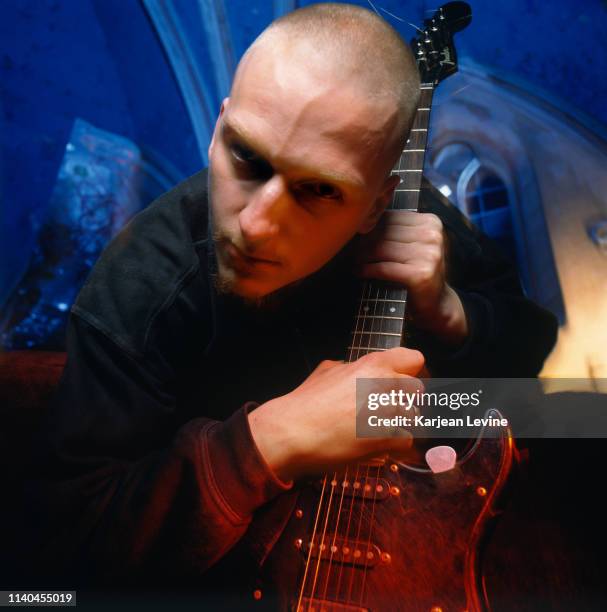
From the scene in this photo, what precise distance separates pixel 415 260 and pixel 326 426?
0.99ft

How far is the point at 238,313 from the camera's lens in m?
0.90

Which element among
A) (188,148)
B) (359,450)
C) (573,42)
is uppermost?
(573,42)

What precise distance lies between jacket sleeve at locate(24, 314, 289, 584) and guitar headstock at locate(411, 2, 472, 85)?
66 cm

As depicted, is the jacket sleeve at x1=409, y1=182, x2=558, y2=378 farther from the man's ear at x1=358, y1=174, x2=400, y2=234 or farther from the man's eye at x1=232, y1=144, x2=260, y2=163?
the man's eye at x1=232, y1=144, x2=260, y2=163

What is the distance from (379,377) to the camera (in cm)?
77

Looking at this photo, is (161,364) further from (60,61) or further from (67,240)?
(60,61)

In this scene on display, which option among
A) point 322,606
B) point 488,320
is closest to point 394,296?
point 488,320

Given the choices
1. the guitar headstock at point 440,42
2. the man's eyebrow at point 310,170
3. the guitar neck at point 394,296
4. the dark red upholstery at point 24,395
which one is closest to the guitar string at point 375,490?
the guitar neck at point 394,296

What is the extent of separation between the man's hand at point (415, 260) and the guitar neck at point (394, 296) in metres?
0.02

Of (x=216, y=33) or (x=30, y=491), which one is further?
(x=216, y=33)

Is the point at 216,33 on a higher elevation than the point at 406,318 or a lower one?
higher

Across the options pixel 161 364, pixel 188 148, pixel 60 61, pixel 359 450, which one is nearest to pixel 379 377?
pixel 359 450

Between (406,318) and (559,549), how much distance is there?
0.41 metres

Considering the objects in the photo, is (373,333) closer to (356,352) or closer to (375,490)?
(356,352)
